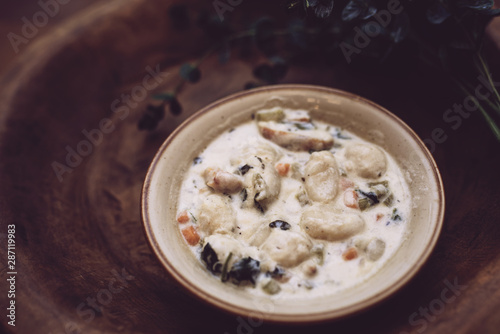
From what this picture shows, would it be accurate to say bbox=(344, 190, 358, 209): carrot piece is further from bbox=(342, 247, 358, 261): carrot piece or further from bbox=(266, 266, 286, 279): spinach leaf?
bbox=(266, 266, 286, 279): spinach leaf

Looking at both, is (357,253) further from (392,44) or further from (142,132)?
(142,132)

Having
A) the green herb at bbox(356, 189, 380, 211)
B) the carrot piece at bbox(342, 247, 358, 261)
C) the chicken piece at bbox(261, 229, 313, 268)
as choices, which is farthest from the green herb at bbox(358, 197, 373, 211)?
the chicken piece at bbox(261, 229, 313, 268)

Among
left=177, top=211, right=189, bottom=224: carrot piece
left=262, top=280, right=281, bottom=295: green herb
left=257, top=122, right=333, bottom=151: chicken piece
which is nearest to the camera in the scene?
left=262, top=280, right=281, bottom=295: green herb

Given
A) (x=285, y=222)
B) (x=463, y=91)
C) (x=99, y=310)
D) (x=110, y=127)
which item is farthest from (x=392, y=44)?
(x=99, y=310)

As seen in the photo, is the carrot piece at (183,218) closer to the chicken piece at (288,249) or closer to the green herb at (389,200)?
the chicken piece at (288,249)

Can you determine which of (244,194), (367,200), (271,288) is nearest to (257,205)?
(244,194)

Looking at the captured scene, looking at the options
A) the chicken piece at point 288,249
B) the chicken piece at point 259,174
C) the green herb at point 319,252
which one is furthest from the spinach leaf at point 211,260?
the green herb at point 319,252

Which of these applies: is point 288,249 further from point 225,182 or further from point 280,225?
point 225,182
